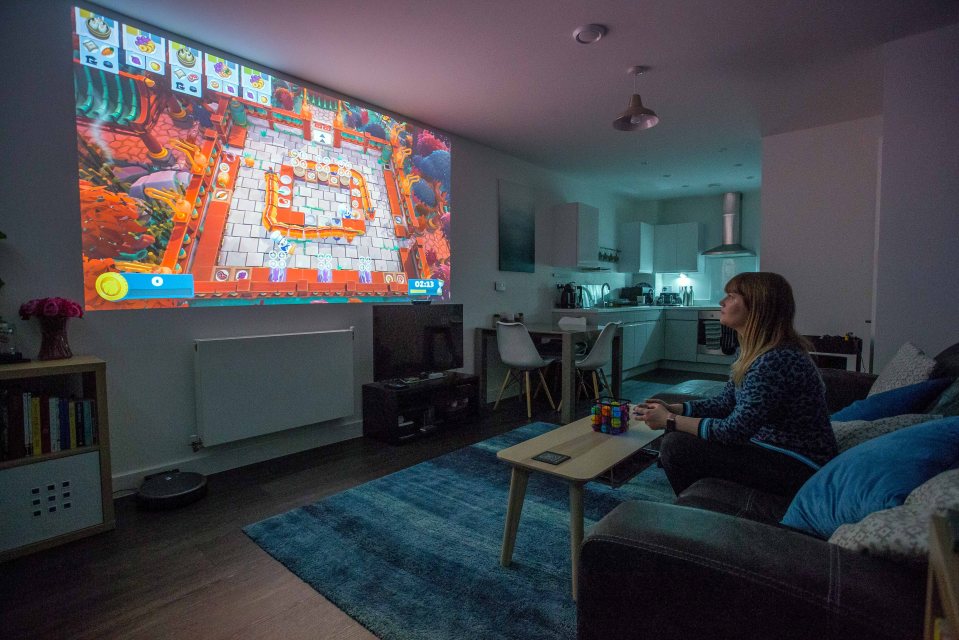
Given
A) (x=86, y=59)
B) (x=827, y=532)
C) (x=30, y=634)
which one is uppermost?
(x=86, y=59)

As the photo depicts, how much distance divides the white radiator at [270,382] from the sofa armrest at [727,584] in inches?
102

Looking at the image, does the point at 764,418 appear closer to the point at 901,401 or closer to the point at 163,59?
the point at 901,401

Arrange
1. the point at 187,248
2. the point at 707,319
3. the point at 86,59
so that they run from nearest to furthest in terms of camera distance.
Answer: the point at 86,59, the point at 187,248, the point at 707,319

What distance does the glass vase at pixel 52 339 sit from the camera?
7.24ft

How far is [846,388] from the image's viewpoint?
2.54 m

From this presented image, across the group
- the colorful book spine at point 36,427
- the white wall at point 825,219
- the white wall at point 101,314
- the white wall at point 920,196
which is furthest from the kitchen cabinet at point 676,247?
the colorful book spine at point 36,427

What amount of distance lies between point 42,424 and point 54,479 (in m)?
0.25

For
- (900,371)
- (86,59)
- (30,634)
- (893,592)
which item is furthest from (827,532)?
(86,59)

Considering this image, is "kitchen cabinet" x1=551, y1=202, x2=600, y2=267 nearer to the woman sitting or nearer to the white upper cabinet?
the white upper cabinet

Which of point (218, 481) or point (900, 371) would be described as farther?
point (218, 481)

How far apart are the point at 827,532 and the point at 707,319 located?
19.6 feet

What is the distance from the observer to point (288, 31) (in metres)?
2.61

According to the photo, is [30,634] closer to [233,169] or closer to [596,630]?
[596,630]

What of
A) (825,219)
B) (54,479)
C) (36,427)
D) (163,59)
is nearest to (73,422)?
(36,427)
